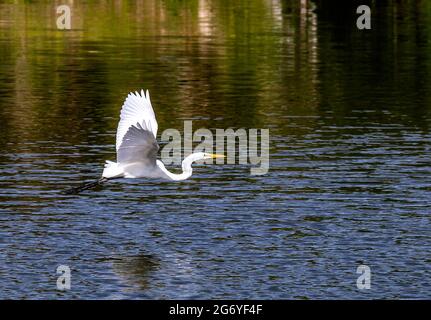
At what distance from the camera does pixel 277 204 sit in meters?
27.1

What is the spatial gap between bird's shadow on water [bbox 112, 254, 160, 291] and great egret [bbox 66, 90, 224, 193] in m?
2.15

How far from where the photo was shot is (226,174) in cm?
3077

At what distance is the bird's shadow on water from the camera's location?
21147 millimetres

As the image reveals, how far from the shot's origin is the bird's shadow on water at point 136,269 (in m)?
21.1

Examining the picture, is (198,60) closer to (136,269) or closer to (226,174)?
(226,174)

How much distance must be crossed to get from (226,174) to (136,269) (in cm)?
909

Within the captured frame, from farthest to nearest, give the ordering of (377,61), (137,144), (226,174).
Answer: (377,61), (226,174), (137,144)

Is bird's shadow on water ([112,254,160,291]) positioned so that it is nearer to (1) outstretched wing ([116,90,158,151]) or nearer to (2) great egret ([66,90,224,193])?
(2) great egret ([66,90,224,193])

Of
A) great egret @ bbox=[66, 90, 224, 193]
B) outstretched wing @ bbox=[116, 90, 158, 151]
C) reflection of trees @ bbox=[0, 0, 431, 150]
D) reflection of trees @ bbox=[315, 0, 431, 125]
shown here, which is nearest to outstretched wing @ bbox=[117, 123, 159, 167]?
great egret @ bbox=[66, 90, 224, 193]

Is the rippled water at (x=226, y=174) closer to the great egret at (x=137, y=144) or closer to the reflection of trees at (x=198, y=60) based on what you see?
the reflection of trees at (x=198, y=60)

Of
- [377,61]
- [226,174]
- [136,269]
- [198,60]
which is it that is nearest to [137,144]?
[136,269]

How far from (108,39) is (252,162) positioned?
33.2 m
